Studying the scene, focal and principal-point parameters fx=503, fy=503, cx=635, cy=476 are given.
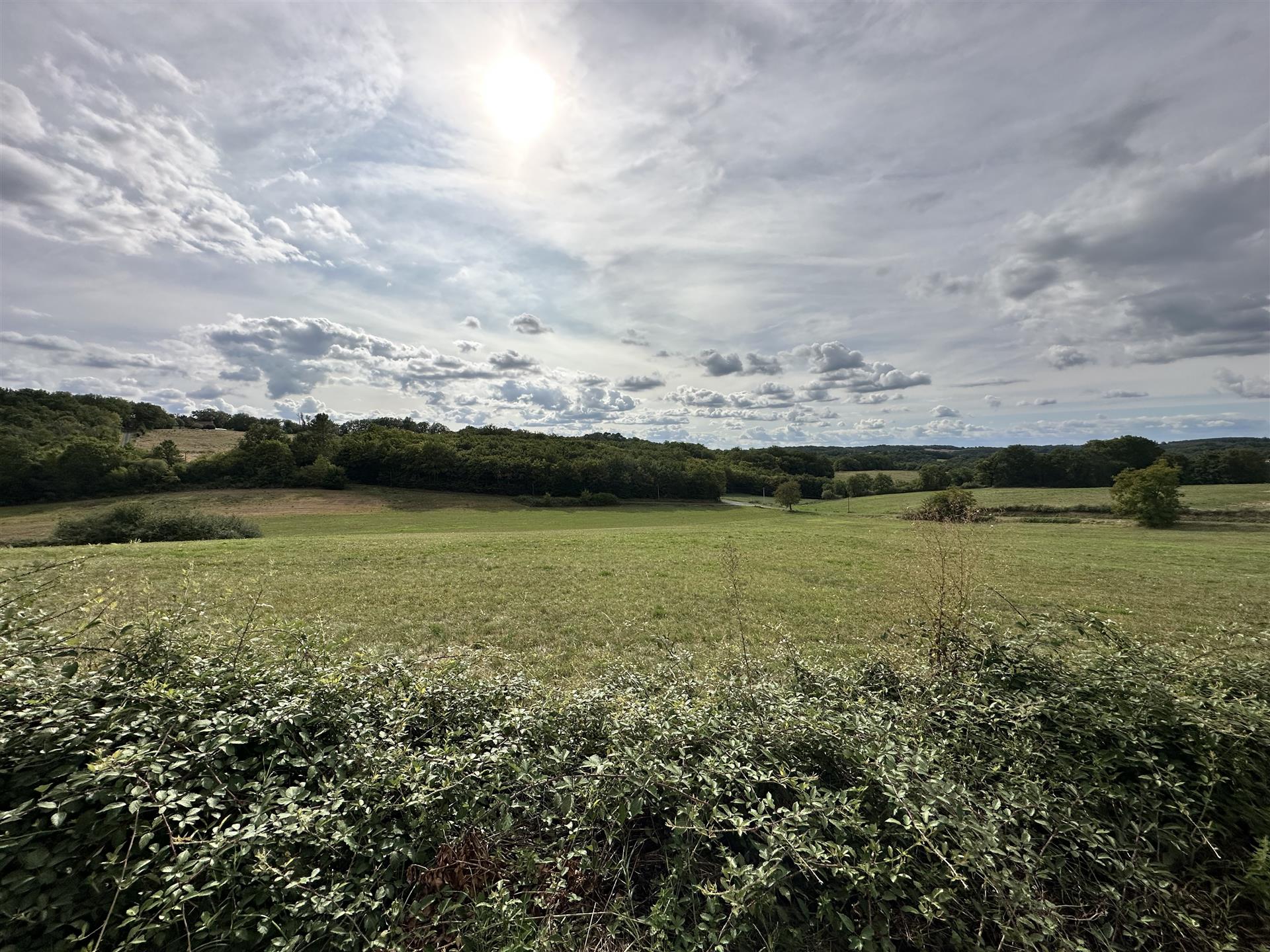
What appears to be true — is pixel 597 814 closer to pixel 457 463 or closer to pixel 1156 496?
pixel 1156 496

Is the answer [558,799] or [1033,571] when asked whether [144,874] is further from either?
[1033,571]

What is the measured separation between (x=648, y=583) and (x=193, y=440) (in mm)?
109602

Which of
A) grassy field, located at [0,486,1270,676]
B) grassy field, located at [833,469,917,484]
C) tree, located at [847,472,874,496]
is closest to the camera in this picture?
grassy field, located at [0,486,1270,676]

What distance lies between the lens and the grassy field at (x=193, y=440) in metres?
80.6

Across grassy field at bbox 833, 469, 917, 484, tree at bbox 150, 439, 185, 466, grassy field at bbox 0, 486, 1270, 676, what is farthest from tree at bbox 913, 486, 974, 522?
tree at bbox 150, 439, 185, 466

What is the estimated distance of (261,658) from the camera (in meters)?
4.08

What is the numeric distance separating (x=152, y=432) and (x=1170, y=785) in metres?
132

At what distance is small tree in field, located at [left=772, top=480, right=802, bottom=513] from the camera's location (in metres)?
72.4

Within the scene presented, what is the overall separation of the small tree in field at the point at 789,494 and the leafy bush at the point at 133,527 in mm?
63121

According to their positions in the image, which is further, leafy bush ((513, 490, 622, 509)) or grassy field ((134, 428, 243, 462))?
grassy field ((134, 428, 243, 462))

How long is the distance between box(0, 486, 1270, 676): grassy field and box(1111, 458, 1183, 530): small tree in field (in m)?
4.91

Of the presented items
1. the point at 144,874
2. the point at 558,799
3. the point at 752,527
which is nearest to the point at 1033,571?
the point at 752,527

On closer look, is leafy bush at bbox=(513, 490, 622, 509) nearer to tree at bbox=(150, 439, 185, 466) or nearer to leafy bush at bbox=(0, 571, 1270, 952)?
tree at bbox=(150, 439, 185, 466)

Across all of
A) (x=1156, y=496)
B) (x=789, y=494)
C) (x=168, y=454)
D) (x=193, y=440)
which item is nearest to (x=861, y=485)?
(x=789, y=494)
